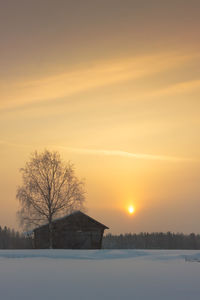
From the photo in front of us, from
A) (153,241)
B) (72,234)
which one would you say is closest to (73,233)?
(72,234)

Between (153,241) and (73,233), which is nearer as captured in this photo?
(73,233)

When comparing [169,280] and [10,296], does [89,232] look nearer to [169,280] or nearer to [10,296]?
[169,280]

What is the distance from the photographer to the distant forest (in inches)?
5050

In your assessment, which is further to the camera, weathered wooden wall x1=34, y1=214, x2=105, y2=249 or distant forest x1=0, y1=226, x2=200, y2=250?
distant forest x1=0, y1=226, x2=200, y2=250

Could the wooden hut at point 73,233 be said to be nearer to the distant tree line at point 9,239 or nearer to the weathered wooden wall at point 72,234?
the weathered wooden wall at point 72,234

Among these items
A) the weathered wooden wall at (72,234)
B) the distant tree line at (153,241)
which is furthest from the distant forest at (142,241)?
the weathered wooden wall at (72,234)

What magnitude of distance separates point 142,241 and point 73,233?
98.9 metres

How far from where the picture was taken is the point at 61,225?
148 ft

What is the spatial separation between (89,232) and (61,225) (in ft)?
11.3

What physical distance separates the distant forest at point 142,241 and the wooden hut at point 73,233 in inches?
3179

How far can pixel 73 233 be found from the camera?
4572 centimetres

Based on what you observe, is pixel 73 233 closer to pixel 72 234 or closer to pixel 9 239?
pixel 72 234

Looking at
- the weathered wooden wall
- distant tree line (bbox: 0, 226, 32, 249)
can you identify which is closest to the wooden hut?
the weathered wooden wall

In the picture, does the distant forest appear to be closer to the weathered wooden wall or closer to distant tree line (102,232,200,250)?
distant tree line (102,232,200,250)
